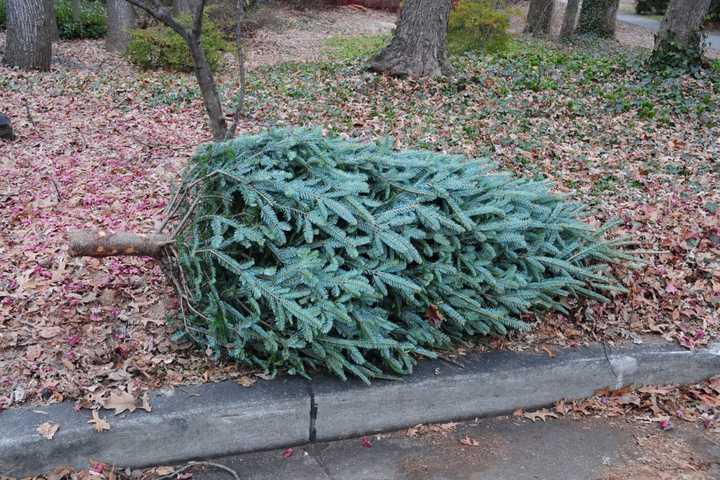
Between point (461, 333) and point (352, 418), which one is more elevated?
point (461, 333)

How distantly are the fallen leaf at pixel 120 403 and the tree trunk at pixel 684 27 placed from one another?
→ 942cm

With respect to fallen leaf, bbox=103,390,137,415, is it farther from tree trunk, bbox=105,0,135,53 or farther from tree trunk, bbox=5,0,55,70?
tree trunk, bbox=105,0,135,53

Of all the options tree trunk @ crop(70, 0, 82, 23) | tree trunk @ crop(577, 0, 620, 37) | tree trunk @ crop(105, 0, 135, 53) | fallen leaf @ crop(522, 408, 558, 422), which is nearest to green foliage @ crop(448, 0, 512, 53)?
tree trunk @ crop(105, 0, 135, 53)

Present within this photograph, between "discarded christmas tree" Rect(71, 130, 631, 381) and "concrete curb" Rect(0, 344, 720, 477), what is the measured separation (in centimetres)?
14

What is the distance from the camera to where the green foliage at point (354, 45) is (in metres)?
15.0

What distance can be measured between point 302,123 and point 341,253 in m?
4.27

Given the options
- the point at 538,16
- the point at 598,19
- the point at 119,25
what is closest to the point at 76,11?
the point at 119,25

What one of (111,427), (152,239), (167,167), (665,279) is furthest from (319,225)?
(167,167)

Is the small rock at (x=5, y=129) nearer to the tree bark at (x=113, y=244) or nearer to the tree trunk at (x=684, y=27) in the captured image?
the tree bark at (x=113, y=244)

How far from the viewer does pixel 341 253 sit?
3.34 metres

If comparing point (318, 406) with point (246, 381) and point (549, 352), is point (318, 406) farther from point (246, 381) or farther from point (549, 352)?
point (549, 352)

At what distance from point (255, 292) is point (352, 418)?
0.81 m

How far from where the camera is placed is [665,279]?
4.43 m

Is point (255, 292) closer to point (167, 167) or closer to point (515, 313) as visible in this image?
point (515, 313)
